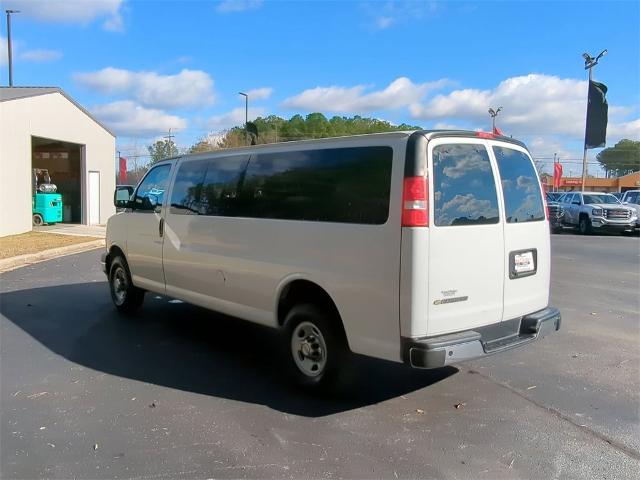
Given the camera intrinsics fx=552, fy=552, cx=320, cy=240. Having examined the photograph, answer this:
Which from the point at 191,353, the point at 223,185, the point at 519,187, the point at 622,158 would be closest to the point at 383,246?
the point at 519,187

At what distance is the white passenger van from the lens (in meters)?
3.98

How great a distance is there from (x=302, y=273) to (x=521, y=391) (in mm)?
2211

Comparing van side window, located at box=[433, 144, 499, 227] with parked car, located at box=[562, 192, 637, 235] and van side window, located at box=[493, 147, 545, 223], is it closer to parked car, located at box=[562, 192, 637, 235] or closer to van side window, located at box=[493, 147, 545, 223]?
van side window, located at box=[493, 147, 545, 223]

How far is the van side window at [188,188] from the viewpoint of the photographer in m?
6.16

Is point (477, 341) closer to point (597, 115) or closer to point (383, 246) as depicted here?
point (383, 246)

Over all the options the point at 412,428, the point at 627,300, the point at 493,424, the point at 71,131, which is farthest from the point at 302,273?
the point at 71,131

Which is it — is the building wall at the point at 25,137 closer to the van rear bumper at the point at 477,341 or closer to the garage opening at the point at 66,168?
the garage opening at the point at 66,168

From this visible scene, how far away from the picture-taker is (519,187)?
4805mm

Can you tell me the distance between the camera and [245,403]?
4574 mm

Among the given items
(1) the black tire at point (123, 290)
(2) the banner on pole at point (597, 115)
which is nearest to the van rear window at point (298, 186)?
(1) the black tire at point (123, 290)

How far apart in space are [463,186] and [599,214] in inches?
873

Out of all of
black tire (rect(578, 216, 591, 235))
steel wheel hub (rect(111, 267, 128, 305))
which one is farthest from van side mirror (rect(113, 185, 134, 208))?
black tire (rect(578, 216, 591, 235))

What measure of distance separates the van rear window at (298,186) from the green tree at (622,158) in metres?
121

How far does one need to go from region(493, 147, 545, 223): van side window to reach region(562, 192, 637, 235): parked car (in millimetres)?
20986
